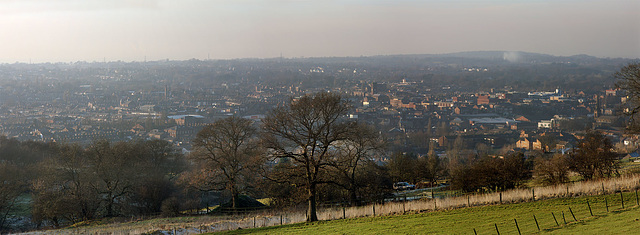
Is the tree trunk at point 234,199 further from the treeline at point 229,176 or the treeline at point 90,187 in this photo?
the treeline at point 90,187

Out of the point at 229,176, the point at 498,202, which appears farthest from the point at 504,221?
the point at 229,176

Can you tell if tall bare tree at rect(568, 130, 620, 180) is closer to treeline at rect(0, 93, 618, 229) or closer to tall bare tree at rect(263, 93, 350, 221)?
treeline at rect(0, 93, 618, 229)

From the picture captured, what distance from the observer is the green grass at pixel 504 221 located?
10897mm

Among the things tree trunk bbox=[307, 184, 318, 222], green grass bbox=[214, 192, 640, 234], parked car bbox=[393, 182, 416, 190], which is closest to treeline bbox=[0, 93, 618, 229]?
tree trunk bbox=[307, 184, 318, 222]

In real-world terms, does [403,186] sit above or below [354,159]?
below

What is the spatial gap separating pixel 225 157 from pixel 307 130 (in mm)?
9623

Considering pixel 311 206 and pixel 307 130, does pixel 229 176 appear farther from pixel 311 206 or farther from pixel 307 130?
pixel 307 130

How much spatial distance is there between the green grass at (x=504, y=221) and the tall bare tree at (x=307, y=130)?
1862mm

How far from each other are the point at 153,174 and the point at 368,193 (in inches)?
576

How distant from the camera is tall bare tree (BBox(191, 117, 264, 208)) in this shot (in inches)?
1024

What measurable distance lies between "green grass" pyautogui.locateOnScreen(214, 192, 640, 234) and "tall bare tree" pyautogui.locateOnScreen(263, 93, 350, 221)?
186 cm

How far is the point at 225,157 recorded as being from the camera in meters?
26.5

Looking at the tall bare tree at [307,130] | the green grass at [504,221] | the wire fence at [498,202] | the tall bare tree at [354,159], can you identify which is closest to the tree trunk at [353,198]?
the tall bare tree at [354,159]

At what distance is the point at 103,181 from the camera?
94.5 ft
